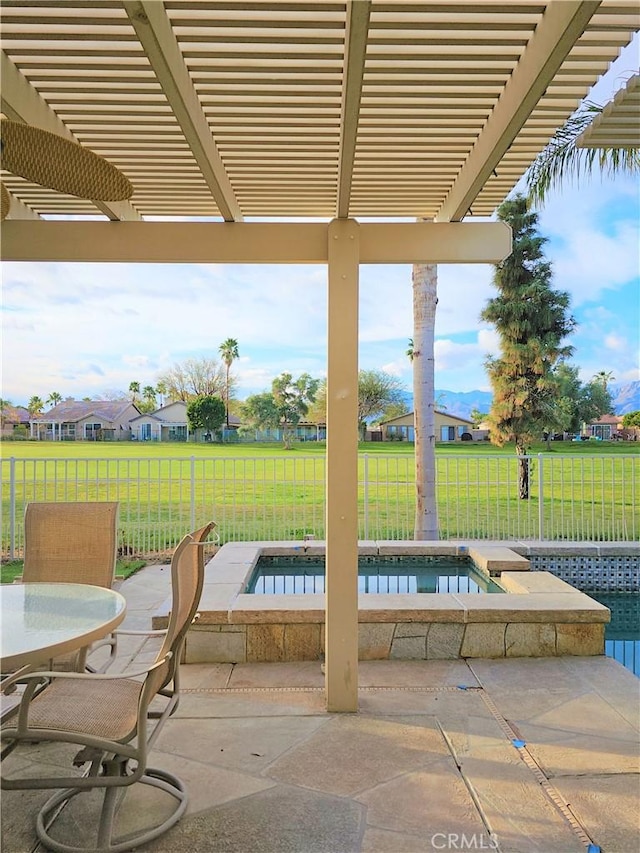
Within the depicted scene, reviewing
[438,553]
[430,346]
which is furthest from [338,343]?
[430,346]

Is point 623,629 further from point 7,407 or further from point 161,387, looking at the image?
point 161,387

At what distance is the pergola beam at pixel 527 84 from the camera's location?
70.4 inches

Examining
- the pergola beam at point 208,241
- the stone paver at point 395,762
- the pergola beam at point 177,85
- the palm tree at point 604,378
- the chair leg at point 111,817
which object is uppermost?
the palm tree at point 604,378

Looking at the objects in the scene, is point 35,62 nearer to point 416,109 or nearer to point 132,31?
point 132,31

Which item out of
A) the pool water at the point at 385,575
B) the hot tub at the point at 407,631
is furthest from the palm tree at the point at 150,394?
the hot tub at the point at 407,631

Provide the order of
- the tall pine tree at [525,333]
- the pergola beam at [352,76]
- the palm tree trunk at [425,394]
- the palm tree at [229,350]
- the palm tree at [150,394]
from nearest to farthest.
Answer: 1. the pergola beam at [352,76]
2. the palm tree trunk at [425,394]
3. the tall pine tree at [525,333]
4. the palm tree at [150,394]
5. the palm tree at [229,350]

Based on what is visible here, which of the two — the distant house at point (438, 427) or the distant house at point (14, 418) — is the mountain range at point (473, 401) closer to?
the distant house at point (438, 427)

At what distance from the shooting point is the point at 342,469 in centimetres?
322

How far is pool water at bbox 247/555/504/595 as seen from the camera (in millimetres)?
5699

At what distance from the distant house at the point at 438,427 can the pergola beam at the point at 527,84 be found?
1512cm

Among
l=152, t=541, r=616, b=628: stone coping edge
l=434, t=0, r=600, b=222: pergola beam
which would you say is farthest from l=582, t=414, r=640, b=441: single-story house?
l=434, t=0, r=600, b=222: pergola beam

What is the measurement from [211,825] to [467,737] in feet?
4.11

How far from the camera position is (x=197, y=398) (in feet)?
76.9

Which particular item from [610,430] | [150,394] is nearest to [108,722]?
[610,430]
